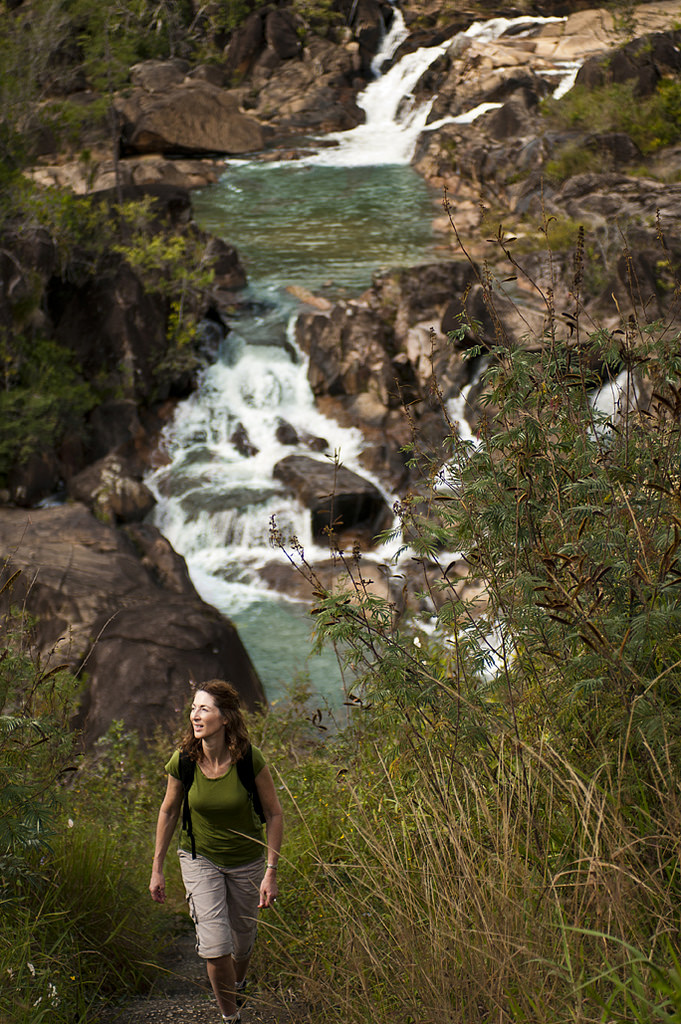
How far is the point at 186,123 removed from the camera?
2594cm

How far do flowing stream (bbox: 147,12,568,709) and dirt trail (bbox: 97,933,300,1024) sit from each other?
189cm

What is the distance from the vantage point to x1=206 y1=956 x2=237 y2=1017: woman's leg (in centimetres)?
335

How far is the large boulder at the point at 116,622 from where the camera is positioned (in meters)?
7.99

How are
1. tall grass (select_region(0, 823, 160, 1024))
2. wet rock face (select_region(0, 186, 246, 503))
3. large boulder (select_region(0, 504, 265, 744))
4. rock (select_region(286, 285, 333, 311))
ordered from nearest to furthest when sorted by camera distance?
tall grass (select_region(0, 823, 160, 1024)) < large boulder (select_region(0, 504, 265, 744)) < wet rock face (select_region(0, 186, 246, 503)) < rock (select_region(286, 285, 333, 311))

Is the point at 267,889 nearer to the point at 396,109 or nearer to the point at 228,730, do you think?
the point at 228,730

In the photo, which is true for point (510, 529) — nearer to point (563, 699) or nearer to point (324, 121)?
point (563, 699)

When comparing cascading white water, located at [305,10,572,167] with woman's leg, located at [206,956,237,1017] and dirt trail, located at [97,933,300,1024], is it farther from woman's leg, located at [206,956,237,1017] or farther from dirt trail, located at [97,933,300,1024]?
woman's leg, located at [206,956,237,1017]

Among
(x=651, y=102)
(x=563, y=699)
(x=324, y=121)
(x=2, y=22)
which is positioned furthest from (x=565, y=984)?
(x=324, y=121)

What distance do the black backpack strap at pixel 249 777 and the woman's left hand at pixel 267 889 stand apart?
0.25 m

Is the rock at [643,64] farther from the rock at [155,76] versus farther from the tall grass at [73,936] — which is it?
the tall grass at [73,936]

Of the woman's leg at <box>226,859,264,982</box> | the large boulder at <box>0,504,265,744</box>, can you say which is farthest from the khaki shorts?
the large boulder at <box>0,504,265,744</box>

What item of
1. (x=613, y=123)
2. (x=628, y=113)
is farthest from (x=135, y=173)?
(x=628, y=113)

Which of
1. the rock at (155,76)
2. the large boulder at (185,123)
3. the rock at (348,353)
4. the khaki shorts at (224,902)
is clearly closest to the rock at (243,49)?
the rock at (155,76)

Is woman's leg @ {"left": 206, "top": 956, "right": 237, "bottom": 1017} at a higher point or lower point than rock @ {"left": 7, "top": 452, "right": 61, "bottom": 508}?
higher
